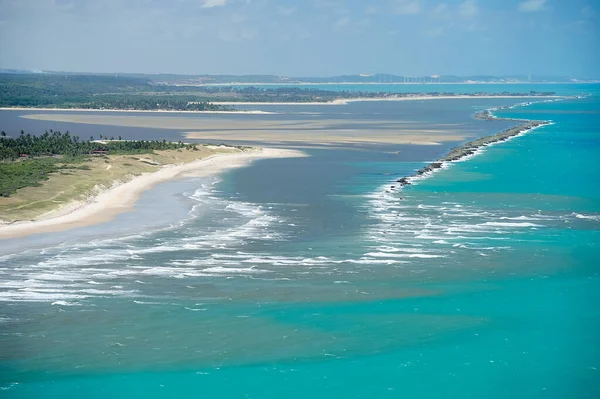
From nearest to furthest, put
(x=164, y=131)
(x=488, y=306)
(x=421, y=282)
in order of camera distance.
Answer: (x=488, y=306) < (x=421, y=282) < (x=164, y=131)

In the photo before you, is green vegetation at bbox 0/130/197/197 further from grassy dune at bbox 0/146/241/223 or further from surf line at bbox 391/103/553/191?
surf line at bbox 391/103/553/191

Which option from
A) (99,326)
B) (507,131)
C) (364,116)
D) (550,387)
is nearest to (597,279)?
(550,387)

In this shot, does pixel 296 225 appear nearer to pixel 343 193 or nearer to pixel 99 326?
Answer: pixel 343 193

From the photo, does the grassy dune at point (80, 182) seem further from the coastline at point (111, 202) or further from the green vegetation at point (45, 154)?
the green vegetation at point (45, 154)

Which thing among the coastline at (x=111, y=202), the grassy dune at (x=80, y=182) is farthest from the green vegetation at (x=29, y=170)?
the coastline at (x=111, y=202)

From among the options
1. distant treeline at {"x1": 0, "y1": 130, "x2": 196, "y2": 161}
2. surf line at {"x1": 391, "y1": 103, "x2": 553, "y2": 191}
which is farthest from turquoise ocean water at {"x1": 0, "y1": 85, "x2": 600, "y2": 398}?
distant treeline at {"x1": 0, "y1": 130, "x2": 196, "y2": 161}

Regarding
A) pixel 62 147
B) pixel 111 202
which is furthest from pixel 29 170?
pixel 62 147

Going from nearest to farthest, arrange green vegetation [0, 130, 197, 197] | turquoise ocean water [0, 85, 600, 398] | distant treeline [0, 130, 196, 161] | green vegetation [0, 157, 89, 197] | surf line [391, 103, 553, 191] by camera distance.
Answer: turquoise ocean water [0, 85, 600, 398] < green vegetation [0, 157, 89, 197] < green vegetation [0, 130, 197, 197] < surf line [391, 103, 553, 191] < distant treeline [0, 130, 196, 161]
